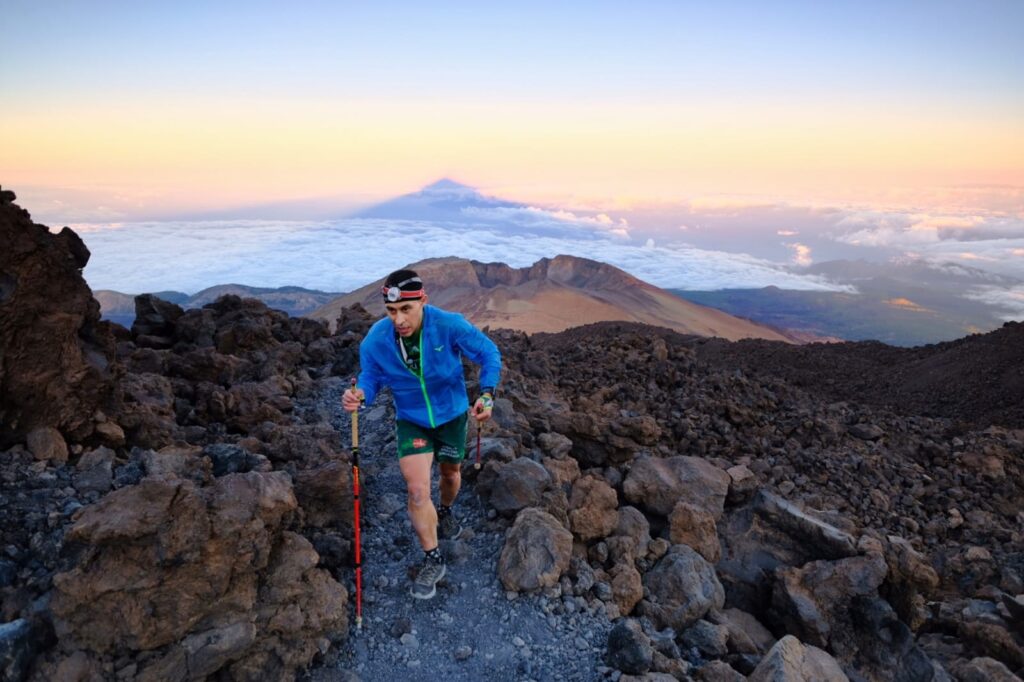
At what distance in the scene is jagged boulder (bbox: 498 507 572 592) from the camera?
15.8ft

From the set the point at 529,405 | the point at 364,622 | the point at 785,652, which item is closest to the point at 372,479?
the point at 364,622

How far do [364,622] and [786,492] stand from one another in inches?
274

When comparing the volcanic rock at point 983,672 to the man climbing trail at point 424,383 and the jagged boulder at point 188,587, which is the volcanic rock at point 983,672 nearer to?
the man climbing trail at point 424,383

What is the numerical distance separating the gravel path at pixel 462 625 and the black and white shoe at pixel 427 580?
74mm

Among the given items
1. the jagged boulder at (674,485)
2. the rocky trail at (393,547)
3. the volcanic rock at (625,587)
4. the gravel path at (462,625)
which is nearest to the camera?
the rocky trail at (393,547)

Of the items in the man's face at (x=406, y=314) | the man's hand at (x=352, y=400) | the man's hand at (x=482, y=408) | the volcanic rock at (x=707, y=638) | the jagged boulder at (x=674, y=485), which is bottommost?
the volcanic rock at (x=707, y=638)

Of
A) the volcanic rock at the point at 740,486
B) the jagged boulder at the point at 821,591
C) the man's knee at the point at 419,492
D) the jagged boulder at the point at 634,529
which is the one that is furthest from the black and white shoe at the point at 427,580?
the volcanic rock at the point at 740,486

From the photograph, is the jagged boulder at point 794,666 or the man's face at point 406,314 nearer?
the jagged boulder at point 794,666

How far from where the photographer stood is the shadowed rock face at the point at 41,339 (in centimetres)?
486

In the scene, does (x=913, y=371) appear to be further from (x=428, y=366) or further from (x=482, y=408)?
(x=428, y=366)

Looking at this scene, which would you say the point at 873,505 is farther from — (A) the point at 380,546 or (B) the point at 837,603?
(A) the point at 380,546

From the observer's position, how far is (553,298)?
6750cm

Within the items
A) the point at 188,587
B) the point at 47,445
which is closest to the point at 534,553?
the point at 188,587

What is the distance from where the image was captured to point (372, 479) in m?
6.38
